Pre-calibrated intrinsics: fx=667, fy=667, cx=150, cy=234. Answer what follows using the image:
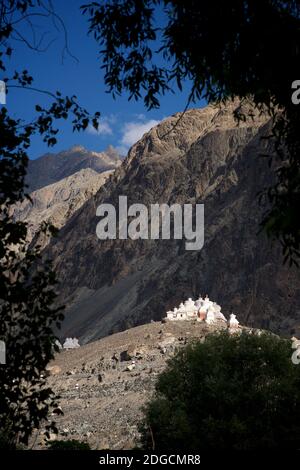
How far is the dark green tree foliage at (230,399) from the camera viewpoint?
2205cm

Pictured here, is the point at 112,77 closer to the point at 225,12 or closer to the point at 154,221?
the point at 225,12

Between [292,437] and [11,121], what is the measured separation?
18.4m

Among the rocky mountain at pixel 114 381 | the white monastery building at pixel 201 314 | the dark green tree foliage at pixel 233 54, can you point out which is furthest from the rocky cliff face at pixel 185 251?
the dark green tree foliage at pixel 233 54

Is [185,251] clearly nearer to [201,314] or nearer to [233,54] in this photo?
[201,314]

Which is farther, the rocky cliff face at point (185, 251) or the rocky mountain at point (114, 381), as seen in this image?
the rocky cliff face at point (185, 251)

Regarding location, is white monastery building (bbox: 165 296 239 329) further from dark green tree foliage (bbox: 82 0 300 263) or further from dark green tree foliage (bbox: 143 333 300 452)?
dark green tree foliage (bbox: 82 0 300 263)

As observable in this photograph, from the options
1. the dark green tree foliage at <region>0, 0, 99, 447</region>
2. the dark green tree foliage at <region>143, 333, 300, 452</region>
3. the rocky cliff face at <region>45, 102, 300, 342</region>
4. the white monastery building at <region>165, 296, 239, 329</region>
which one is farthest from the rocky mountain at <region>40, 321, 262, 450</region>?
the rocky cliff face at <region>45, 102, 300, 342</region>

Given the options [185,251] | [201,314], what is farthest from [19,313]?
[185,251]

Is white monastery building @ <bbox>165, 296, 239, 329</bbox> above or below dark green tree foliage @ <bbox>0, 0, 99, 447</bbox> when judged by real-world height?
above

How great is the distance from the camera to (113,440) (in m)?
31.2

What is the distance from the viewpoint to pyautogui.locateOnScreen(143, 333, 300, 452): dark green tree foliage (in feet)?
72.3

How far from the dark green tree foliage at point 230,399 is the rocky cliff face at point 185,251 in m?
69.3

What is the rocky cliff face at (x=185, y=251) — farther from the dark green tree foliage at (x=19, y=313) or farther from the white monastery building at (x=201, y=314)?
the dark green tree foliage at (x=19, y=313)

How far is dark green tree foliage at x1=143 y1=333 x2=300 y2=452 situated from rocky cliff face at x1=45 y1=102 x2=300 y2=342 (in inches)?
2729
